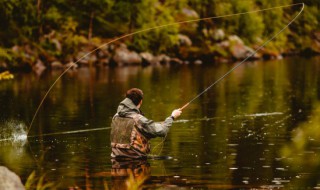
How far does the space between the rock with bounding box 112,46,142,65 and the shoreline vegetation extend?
0.30 ft

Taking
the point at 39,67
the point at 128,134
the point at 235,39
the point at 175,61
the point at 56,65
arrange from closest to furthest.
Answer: the point at 128,134, the point at 39,67, the point at 56,65, the point at 175,61, the point at 235,39

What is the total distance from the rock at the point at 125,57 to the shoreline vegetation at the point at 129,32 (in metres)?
0.09

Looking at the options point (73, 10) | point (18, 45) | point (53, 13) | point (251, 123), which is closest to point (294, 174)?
point (251, 123)

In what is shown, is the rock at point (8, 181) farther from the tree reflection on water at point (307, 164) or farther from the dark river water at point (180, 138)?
the tree reflection on water at point (307, 164)

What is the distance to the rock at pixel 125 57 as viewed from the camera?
241 ft

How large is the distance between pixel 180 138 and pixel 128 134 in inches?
222

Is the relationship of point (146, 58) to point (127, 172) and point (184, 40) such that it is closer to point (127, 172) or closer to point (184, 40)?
point (184, 40)

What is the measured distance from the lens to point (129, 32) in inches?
3187

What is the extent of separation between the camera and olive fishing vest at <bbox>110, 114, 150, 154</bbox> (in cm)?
1612

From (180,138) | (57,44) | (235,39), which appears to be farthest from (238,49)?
Answer: (180,138)

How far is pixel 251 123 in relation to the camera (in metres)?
25.5

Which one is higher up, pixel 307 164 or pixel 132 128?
pixel 132 128

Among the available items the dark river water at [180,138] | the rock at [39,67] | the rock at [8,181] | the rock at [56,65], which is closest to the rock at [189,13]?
the rock at [56,65]

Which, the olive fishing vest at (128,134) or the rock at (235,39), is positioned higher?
the rock at (235,39)
